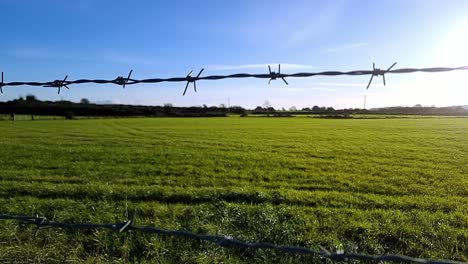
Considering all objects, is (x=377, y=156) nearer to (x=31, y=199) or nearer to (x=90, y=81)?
(x=31, y=199)

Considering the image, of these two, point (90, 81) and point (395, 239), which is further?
point (395, 239)

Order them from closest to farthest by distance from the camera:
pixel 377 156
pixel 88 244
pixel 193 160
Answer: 1. pixel 88 244
2. pixel 193 160
3. pixel 377 156

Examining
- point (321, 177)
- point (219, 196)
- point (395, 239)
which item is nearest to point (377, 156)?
point (321, 177)

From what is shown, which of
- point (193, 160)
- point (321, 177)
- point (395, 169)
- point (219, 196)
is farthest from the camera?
point (193, 160)

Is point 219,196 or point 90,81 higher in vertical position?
point 90,81

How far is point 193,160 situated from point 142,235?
11.4 metres

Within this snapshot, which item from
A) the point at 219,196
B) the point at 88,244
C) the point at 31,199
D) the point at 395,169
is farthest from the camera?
the point at 395,169

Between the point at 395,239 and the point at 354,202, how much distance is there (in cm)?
280

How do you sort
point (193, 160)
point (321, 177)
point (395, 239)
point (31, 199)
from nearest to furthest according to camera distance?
point (395, 239), point (31, 199), point (321, 177), point (193, 160)

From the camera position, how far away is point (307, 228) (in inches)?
240

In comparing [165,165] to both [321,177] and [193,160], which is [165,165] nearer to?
[193,160]

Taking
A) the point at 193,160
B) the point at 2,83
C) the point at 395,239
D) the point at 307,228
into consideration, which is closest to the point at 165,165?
the point at 193,160

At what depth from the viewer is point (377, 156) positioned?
18734mm

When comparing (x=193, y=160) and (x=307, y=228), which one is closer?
(x=307, y=228)
